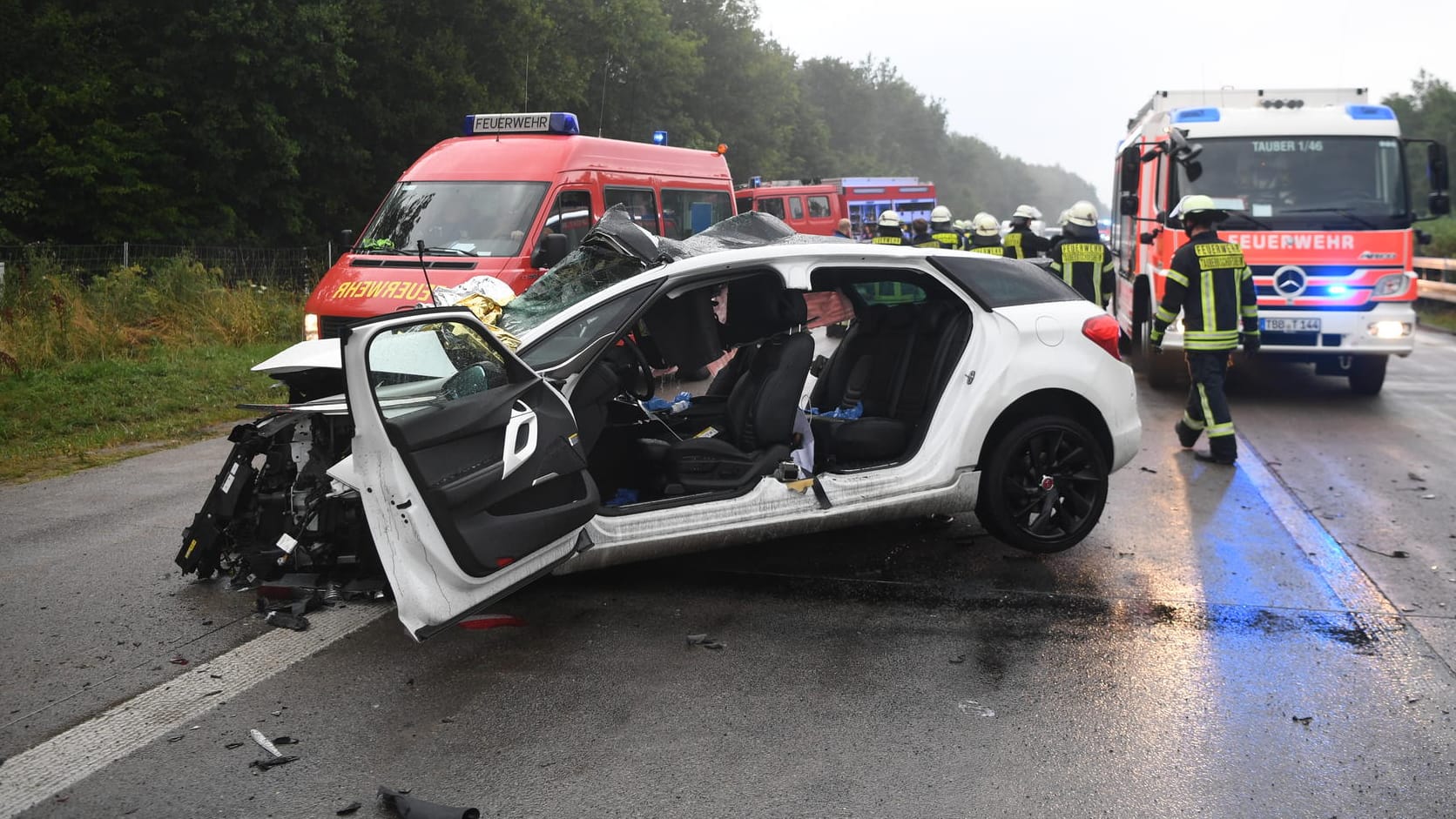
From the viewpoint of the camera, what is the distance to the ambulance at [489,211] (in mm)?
9867

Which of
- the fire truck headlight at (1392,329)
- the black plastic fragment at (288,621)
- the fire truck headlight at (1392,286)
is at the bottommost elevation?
the black plastic fragment at (288,621)

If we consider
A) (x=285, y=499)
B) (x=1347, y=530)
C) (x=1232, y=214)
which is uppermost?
(x=1232, y=214)

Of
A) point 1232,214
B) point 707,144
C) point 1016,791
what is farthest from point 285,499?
point 707,144

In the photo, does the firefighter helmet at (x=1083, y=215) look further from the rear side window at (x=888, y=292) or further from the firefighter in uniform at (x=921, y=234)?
the rear side window at (x=888, y=292)

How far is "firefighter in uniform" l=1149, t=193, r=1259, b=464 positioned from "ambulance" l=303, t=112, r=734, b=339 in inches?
185

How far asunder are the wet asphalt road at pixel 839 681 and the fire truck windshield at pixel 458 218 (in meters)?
4.26

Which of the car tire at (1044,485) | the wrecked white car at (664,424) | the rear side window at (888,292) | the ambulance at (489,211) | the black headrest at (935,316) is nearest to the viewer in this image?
the wrecked white car at (664,424)

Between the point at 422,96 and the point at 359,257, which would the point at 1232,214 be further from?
the point at 422,96

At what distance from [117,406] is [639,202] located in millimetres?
5112

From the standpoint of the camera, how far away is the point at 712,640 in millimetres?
4777

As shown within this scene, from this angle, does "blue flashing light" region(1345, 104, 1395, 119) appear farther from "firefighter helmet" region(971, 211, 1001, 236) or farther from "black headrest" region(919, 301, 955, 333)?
"black headrest" region(919, 301, 955, 333)

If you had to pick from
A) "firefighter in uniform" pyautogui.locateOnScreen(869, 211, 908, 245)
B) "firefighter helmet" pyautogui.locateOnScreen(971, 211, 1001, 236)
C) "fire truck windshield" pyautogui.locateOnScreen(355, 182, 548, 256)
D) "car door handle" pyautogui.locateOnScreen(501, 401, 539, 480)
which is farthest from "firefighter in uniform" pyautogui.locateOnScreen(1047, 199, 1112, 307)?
"car door handle" pyautogui.locateOnScreen(501, 401, 539, 480)

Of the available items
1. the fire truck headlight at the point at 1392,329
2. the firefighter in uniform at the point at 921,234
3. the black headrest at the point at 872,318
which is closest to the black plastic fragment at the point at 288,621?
the black headrest at the point at 872,318

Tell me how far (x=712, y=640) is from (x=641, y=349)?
2035 millimetres
